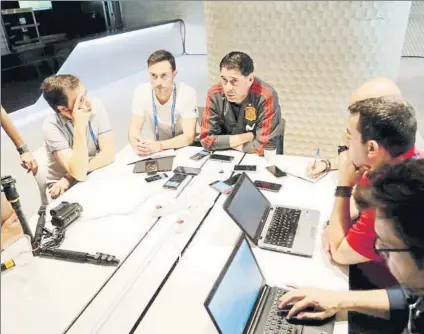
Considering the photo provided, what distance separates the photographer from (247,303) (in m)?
0.94

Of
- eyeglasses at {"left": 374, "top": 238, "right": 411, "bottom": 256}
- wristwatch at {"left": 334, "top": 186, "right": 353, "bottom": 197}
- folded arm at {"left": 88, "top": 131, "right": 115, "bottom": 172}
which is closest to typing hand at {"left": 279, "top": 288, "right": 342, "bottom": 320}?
eyeglasses at {"left": 374, "top": 238, "right": 411, "bottom": 256}

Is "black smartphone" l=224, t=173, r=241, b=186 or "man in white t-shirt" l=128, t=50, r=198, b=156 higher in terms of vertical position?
"man in white t-shirt" l=128, t=50, r=198, b=156

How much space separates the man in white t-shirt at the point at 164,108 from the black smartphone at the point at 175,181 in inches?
17.0

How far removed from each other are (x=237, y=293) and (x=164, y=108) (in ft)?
5.30

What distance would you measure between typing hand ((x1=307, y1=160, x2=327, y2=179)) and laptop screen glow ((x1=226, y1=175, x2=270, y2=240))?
0.35 meters

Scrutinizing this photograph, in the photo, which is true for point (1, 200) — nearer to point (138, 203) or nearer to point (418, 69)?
point (138, 203)

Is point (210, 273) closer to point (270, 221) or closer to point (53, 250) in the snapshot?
point (270, 221)

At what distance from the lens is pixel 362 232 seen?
1.07 meters

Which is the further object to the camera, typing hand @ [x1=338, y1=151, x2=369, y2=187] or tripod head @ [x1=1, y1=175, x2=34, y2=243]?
typing hand @ [x1=338, y1=151, x2=369, y2=187]

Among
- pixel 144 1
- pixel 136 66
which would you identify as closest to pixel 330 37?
pixel 144 1

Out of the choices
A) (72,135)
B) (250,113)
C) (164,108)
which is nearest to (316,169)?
(250,113)

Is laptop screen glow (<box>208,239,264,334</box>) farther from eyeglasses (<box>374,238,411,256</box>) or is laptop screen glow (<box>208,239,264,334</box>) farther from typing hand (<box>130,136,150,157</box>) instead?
typing hand (<box>130,136,150,157</box>)

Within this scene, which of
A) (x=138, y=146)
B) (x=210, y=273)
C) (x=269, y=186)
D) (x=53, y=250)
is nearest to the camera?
(x=210, y=273)

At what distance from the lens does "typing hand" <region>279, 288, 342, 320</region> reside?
3.06 ft
